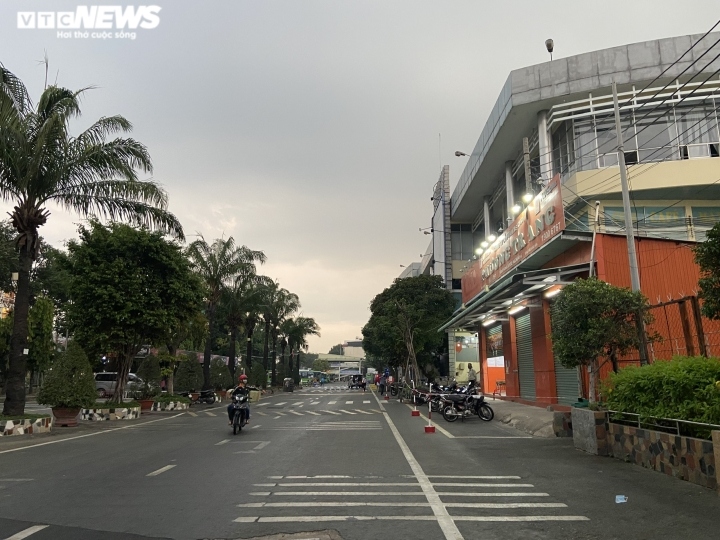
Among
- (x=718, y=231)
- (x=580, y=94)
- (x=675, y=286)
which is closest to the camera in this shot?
(x=718, y=231)

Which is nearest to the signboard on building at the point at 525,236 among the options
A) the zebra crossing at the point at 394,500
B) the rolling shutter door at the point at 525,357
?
the rolling shutter door at the point at 525,357

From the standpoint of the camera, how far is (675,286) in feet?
53.4

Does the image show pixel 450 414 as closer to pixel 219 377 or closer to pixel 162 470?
pixel 162 470

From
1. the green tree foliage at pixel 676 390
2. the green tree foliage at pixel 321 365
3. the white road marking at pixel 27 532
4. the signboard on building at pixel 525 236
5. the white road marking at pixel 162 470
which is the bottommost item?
the white road marking at pixel 162 470

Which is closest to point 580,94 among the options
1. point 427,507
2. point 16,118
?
point 16,118

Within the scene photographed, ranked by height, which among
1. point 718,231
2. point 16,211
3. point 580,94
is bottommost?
point 718,231

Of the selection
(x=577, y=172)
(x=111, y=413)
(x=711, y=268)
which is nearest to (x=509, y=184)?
(x=577, y=172)

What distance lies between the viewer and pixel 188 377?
37.8 metres

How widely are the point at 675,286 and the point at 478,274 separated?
50.2 ft

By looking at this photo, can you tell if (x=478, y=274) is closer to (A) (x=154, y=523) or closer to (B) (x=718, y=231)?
(B) (x=718, y=231)

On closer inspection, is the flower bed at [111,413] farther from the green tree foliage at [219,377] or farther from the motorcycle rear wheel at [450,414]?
the green tree foliage at [219,377]

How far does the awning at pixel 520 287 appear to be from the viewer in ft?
56.0

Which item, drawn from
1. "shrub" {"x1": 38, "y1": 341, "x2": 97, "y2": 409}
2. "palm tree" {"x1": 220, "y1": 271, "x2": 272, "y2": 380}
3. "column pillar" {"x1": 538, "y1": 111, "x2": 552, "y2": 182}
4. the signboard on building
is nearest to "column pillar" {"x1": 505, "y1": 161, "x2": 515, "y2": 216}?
"column pillar" {"x1": 538, "y1": 111, "x2": 552, "y2": 182}

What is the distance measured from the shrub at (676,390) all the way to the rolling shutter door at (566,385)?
8.95 meters
